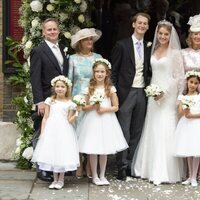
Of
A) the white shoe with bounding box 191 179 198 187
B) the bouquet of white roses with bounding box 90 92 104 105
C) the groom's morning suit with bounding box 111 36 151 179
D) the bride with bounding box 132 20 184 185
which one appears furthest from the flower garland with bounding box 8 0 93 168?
the white shoe with bounding box 191 179 198 187

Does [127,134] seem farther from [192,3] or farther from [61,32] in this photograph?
[192,3]

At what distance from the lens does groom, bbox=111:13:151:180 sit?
7.24 metres

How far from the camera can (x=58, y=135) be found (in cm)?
671

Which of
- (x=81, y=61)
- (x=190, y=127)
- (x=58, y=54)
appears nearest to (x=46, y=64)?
(x=58, y=54)

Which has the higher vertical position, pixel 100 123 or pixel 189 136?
pixel 100 123

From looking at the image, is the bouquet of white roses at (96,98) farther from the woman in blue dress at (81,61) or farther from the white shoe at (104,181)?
the white shoe at (104,181)

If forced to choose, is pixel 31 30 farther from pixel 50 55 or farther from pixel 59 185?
pixel 59 185

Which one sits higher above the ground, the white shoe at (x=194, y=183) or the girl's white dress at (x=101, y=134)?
the girl's white dress at (x=101, y=134)

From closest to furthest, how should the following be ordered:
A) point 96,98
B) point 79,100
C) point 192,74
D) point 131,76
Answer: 1. point 79,100
2. point 96,98
3. point 192,74
4. point 131,76

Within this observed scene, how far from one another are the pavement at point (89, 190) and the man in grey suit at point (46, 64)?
0.98 ft

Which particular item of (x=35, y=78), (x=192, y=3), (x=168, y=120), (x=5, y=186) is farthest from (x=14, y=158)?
(x=192, y=3)

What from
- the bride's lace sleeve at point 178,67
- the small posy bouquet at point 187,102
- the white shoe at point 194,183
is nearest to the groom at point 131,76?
the bride's lace sleeve at point 178,67

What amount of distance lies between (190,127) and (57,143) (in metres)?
1.68

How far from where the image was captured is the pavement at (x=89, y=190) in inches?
261
